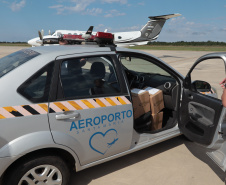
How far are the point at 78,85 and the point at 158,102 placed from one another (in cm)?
150

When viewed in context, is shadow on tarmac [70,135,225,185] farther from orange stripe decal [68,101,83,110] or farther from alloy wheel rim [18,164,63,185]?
orange stripe decal [68,101,83,110]

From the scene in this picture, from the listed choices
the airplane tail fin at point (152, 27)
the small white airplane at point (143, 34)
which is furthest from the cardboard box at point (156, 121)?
the airplane tail fin at point (152, 27)

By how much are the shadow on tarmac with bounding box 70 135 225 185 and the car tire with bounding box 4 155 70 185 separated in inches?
18.0

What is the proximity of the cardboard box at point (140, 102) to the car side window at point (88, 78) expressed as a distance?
0.56m

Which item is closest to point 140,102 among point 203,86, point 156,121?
point 156,121

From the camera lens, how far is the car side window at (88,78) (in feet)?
7.62

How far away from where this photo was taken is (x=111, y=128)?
8.27ft

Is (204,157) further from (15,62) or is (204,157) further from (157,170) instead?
(15,62)

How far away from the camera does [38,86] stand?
213 centimetres

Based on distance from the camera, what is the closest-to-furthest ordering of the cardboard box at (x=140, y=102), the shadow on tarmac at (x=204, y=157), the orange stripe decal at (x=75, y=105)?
the orange stripe decal at (x=75, y=105)
the shadow on tarmac at (x=204, y=157)
the cardboard box at (x=140, y=102)

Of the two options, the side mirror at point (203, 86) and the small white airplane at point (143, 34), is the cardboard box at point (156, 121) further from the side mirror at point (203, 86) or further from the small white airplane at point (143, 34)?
the small white airplane at point (143, 34)

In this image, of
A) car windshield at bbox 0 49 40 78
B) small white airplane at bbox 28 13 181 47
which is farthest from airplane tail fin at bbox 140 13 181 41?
car windshield at bbox 0 49 40 78

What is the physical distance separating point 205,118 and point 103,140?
1408 millimetres

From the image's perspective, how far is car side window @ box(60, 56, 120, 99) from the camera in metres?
2.32
